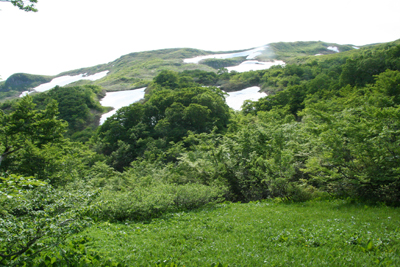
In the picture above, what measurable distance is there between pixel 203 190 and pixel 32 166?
36.7 ft

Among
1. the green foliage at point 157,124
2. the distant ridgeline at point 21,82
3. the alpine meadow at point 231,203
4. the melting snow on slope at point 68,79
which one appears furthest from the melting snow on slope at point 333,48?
the distant ridgeline at point 21,82

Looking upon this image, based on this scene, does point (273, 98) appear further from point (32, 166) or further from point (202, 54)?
point (202, 54)

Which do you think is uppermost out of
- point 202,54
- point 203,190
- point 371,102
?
point 202,54

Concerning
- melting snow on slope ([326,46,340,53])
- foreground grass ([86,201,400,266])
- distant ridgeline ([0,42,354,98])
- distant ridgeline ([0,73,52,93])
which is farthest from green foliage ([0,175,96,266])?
melting snow on slope ([326,46,340,53])

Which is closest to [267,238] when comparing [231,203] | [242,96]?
[231,203]

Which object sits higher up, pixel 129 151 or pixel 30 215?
pixel 30 215

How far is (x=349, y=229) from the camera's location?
18.3ft

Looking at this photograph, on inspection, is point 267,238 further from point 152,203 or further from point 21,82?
point 21,82

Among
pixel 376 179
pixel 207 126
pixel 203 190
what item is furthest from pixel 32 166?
pixel 207 126

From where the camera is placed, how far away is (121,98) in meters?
57.0

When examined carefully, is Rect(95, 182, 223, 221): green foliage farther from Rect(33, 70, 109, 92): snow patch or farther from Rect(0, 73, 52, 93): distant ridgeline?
Rect(33, 70, 109, 92): snow patch

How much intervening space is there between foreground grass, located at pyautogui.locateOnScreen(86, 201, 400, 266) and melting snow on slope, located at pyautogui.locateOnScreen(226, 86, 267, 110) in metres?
36.0

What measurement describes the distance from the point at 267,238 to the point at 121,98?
57206 millimetres

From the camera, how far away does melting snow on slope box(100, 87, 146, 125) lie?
2046 inches
